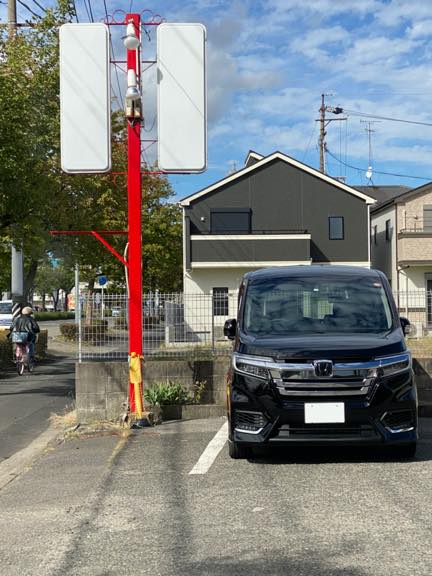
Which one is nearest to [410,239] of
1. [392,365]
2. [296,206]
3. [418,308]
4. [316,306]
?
[296,206]

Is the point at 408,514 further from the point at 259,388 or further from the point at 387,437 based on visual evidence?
the point at 259,388

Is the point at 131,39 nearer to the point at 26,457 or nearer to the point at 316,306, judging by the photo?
the point at 316,306

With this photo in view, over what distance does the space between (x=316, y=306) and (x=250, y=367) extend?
1.23m

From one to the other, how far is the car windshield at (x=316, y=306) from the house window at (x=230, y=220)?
23.1m

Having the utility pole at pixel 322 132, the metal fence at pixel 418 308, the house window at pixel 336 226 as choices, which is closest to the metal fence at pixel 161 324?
the metal fence at pixel 418 308

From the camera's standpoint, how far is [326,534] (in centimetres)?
439

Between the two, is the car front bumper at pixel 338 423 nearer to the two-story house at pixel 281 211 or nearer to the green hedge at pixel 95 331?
the green hedge at pixel 95 331

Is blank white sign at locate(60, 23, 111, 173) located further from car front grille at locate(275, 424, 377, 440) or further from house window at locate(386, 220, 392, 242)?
house window at locate(386, 220, 392, 242)

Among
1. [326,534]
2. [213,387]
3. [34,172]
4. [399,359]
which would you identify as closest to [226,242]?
[34,172]

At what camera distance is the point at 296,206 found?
3102cm

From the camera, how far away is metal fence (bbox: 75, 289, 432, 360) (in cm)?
963

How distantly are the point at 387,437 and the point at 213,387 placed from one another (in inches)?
144

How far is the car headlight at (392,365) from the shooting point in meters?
6.10

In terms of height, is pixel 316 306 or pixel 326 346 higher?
pixel 316 306
